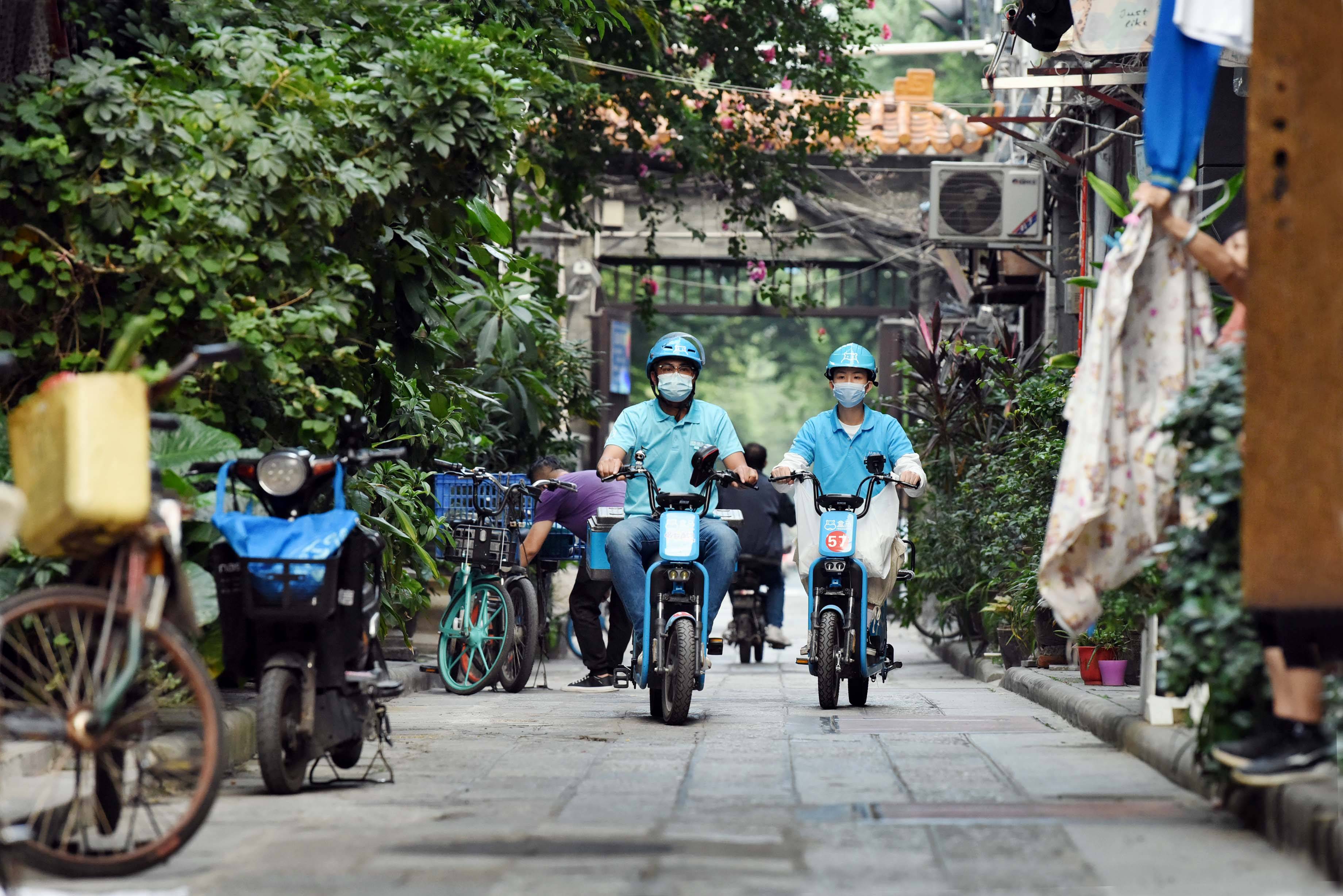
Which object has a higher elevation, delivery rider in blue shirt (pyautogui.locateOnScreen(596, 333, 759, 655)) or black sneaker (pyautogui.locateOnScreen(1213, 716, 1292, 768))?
delivery rider in blue shirt (pyautogui.locateOnScreen(596, 333, 759, 655))

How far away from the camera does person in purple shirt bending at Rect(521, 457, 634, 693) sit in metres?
11.0

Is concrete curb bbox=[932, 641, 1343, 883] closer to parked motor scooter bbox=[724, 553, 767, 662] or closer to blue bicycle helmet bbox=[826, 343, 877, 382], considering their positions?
blue bicycle helmet bbox=[826, 343, 877, 382]

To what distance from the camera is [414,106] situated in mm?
6934

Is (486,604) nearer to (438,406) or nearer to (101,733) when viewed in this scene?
(438,406)

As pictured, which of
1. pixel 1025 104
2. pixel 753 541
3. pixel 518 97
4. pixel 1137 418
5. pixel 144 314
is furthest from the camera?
pixel 1025 104

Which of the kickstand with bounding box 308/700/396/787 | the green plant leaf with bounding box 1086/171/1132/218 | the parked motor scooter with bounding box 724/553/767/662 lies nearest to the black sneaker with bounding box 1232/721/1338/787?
the green plant leaf with bounding box 1086/171/1132/218

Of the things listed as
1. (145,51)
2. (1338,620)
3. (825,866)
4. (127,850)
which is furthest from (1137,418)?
(145,51)

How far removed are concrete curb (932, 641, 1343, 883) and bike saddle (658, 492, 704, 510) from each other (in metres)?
1.98

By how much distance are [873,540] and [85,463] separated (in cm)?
554

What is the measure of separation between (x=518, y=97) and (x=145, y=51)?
1582mm

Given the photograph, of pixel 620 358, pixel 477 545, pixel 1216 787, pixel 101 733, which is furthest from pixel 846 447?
pixel 620 358

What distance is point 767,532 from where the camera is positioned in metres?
15.1

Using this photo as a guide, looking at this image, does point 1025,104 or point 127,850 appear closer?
point 127,850

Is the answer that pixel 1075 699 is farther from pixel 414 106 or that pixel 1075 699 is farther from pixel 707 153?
pixel 707 153
